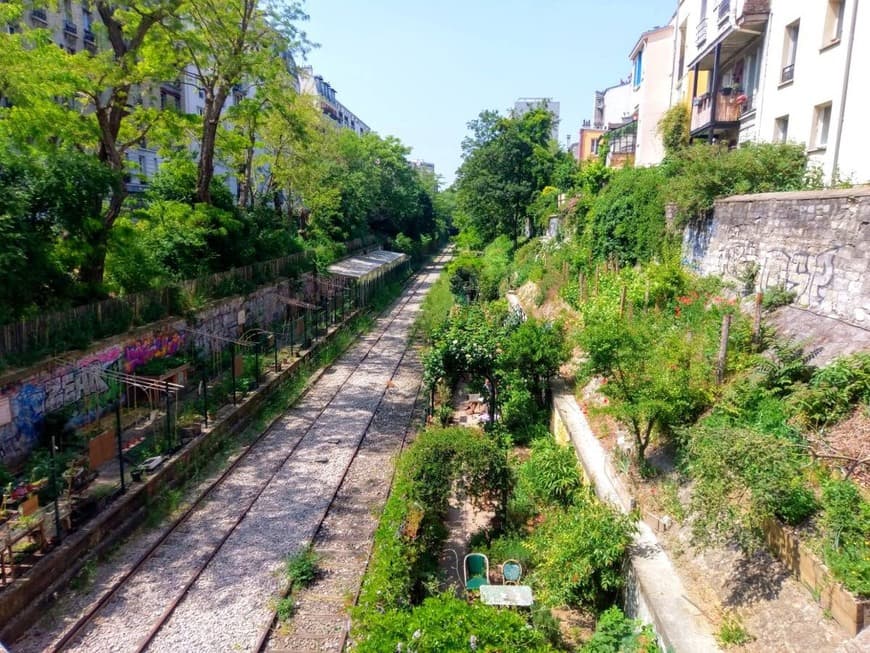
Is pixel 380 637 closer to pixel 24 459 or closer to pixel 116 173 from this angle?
pixel 24 459

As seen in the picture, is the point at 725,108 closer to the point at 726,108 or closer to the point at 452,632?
the point at 726,108

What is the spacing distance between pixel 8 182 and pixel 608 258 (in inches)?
598

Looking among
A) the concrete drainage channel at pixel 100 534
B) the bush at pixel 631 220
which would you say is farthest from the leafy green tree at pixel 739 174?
the concrete drainage channel at pixel 100 534

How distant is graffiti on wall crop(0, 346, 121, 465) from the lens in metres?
12.0

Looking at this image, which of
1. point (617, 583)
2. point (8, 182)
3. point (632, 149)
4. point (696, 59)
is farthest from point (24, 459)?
point (632, 149)

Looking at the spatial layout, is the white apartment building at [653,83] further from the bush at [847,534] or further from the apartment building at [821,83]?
the bush at [847,534]

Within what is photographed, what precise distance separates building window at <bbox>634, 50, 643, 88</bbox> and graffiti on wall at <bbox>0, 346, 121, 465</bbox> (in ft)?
85.3

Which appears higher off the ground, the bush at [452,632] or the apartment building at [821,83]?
the apartment building at [821,83]

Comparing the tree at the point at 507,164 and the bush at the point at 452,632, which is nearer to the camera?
the bush at the point at 452,632

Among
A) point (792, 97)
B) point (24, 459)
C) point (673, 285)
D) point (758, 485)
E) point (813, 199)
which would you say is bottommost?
point (24, 459)

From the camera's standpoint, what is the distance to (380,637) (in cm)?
571

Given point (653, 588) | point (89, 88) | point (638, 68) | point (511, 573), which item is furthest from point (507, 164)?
point (653, 588)

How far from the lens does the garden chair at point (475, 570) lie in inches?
352

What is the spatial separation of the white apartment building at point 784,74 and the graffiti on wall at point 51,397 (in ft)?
54.6
